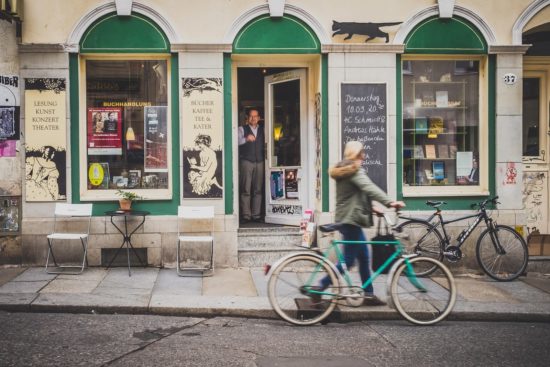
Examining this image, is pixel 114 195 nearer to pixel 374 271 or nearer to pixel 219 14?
pixel 219 14

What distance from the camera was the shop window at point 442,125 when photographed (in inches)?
397

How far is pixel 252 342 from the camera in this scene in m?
5.92

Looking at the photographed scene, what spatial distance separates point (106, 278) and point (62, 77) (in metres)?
3.17

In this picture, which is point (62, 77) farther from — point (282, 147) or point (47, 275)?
point (282, 147)

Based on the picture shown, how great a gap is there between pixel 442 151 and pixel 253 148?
342 cm

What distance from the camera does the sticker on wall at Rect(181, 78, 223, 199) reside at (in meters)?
9.43

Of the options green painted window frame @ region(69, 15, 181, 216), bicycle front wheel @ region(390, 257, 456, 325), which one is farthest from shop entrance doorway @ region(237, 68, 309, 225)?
bicycle front wheel @ region(390, 257, 456, 325)

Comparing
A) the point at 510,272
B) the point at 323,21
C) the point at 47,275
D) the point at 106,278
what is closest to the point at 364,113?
the point at 323,21

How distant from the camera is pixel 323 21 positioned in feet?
31.4

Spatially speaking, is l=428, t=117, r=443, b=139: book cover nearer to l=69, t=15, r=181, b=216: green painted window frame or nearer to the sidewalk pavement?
the sidewalk pavement

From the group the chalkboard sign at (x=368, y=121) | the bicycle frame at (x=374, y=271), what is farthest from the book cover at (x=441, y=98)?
the bicycle frame at (x=374, y=271)

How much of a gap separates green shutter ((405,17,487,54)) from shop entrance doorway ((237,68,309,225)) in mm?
1955

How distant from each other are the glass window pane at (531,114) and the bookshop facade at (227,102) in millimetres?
1023

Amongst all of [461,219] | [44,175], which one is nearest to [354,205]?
[461,219]
